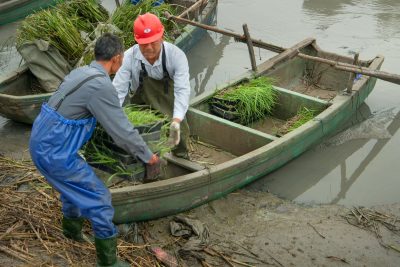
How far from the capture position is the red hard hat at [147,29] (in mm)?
3967

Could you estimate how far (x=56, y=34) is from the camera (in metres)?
6.40

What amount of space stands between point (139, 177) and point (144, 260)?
0.70m

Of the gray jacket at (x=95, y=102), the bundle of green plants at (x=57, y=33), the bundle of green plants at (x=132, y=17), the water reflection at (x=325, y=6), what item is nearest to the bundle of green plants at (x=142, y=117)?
the gray jacket at (x=95, y=102)

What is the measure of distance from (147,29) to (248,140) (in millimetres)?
1811

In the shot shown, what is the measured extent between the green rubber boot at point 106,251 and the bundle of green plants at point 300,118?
2637 mm

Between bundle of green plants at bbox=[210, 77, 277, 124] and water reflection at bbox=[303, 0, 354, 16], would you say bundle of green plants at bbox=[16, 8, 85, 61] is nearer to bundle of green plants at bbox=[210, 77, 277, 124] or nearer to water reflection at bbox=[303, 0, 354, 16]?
bundle of green plants at bbox=[210, 77, 277, 124]

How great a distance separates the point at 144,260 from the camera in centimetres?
405

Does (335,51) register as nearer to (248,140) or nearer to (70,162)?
(248,140)

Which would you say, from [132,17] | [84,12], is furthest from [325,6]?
[84,12]

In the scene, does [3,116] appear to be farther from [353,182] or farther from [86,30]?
[353,182]

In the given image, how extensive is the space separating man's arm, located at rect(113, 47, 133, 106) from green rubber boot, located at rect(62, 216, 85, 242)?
1140mm

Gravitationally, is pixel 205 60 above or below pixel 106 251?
below

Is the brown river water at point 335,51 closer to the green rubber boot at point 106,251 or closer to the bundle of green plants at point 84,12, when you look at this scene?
the bundle of green plants at point 84,12

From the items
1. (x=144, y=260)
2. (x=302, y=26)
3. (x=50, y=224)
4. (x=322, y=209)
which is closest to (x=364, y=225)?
(x=322, y=209)
